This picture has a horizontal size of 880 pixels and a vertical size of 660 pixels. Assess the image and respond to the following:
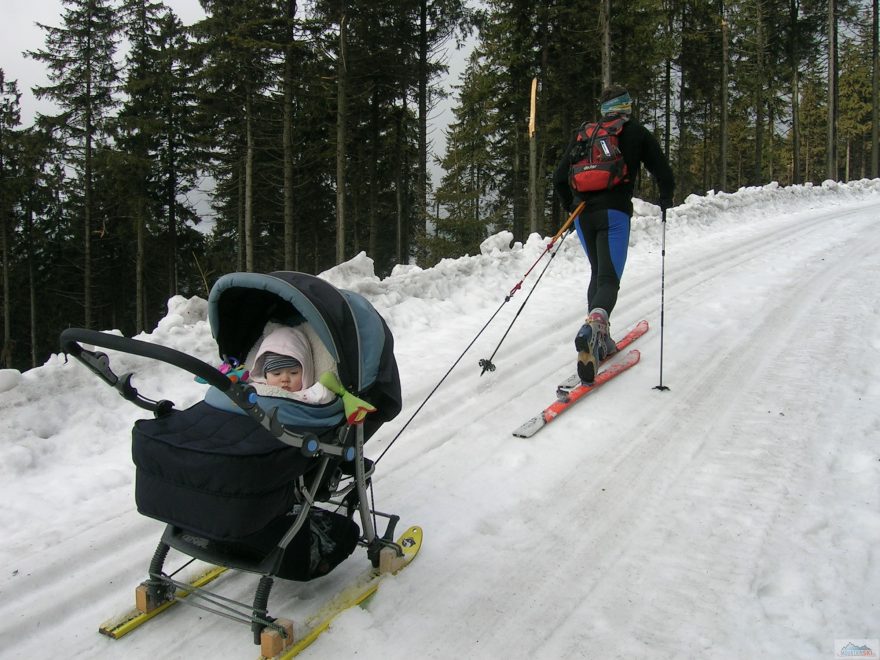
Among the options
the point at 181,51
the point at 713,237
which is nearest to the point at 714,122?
the point at 713,237

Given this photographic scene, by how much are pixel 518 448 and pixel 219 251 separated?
32.0 metres

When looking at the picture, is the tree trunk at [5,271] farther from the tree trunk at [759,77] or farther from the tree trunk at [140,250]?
the tree trunk at [759,77]

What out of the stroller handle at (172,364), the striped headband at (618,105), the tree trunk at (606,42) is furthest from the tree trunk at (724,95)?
the stroller handle at (172,364)

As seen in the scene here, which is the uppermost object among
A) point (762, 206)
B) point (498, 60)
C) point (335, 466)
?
point (498, 60)

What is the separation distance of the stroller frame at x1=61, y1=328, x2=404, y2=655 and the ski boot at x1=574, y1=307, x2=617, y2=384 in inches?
95.5

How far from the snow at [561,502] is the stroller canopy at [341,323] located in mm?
1022

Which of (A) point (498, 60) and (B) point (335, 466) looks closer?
(B) point (335, 466)

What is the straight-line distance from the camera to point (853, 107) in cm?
4209

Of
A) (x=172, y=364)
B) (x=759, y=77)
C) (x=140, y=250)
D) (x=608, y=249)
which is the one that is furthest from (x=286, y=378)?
(x=759, y=77)

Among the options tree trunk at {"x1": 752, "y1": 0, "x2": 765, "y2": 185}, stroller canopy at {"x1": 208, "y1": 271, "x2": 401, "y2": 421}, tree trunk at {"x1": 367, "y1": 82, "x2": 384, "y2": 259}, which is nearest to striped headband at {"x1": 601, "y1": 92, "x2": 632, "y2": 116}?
stroller canopy at {"x1": 208, "y1": 271, "x2": 401, "y2": 421}

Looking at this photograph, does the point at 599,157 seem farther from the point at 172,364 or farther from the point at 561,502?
the point at 172,364

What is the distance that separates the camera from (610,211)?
5.18m

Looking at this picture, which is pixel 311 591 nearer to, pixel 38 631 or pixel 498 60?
pixel 38 631

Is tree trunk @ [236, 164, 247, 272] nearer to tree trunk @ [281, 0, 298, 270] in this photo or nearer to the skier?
tree trunk @ [281, 0, 298, 270]
